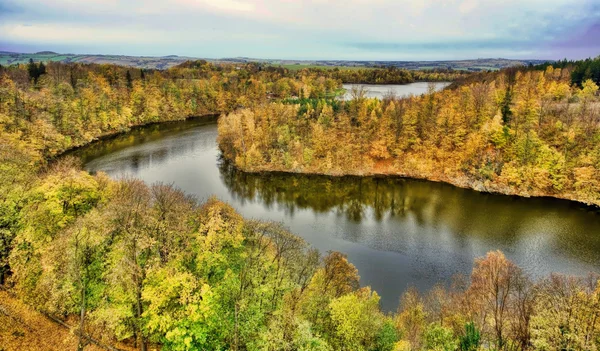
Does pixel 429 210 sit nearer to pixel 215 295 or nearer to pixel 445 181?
pixel 445 181

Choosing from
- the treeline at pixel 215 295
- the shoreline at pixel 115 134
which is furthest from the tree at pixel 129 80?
→ the treeline at pixel 215 295

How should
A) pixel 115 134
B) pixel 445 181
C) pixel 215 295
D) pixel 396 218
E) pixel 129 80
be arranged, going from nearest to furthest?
pixel 215 295 < pixel 396 218 < pixel 445 181 < pixel 115 134 < pixel 129 80

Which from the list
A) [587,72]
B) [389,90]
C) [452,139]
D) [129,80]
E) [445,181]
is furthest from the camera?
[389,90]

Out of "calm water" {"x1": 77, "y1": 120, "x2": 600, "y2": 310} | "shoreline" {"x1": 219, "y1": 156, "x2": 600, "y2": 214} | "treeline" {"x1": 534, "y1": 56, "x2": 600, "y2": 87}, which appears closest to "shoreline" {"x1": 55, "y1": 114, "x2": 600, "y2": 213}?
"shoreline" {"x1": 219, "y1": 156, "x2": 600, "y2": 214}

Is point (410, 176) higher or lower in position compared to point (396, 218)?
higher

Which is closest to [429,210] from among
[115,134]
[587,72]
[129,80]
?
[587,72]

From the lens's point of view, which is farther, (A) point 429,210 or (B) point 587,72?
(B) point 587,72

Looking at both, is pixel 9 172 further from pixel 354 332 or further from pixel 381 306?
pixel 381 306

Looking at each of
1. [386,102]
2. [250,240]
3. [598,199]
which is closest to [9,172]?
[250,240]
